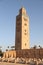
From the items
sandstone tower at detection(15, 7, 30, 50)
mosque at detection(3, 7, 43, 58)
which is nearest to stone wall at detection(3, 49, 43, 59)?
mosque at detection(3, 7, 43, 58)

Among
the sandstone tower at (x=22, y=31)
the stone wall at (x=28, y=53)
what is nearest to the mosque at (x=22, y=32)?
the sandstone tower at (x=22, y=31)

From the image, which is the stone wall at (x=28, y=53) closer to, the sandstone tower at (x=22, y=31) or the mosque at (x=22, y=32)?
the mosque at (x=22, y=32)

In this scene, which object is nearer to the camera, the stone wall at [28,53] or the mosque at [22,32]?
the stone wall at [28,53]

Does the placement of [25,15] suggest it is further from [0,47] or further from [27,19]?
[0,47]

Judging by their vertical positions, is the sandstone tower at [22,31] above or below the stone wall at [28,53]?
above

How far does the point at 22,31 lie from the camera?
2917 cm

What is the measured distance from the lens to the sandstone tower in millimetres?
28703

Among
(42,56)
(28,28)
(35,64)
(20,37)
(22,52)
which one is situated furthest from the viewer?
(28,28)

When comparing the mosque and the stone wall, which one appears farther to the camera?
the mosque

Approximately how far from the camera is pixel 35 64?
7375 mm

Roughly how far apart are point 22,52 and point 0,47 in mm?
11579

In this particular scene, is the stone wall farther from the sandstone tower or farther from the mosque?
the sandstone tower

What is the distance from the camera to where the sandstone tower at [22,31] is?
28.7m

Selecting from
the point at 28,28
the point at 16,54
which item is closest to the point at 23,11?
the point at 28,28
